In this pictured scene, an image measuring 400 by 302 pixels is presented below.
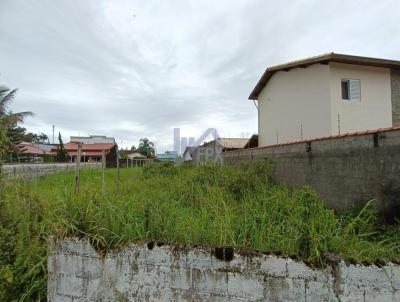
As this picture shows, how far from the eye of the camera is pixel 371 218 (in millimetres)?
3729

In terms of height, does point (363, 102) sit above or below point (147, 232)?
above

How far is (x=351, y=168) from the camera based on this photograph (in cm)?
435

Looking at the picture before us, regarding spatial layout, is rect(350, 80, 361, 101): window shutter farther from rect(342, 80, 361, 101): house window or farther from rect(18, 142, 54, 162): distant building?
rect(18, 142, 54, 162): distant building

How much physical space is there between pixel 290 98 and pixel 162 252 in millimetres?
10390

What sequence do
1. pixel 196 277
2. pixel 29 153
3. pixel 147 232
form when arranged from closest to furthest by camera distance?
pixel 196 277 < pixel 147 232 < pixel 29 153

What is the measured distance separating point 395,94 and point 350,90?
6.80 feet

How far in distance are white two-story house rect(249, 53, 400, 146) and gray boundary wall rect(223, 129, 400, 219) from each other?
4.29m

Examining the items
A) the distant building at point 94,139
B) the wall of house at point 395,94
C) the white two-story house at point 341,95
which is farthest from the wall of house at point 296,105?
the distant building at point 94,139

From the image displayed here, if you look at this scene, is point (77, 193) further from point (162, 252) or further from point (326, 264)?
point (326, 264)

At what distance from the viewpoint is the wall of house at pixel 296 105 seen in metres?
9.76

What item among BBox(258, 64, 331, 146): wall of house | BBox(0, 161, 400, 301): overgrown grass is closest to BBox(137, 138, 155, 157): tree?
BBox(258, 64, 331, 146): wall of house

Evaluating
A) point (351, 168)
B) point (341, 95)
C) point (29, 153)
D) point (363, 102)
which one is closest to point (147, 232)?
point (351, 168)

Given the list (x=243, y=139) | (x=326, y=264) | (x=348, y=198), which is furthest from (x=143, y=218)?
(x=243, y=139)

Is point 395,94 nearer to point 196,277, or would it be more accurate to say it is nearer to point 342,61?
point 342,61
